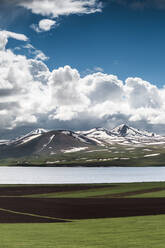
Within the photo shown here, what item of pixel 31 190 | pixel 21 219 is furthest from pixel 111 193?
pixel 21 219

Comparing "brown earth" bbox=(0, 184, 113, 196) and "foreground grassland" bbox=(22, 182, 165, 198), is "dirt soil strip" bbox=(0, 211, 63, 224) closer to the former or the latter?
"foreground grassland" bbox=(22, 182, 165, 198)

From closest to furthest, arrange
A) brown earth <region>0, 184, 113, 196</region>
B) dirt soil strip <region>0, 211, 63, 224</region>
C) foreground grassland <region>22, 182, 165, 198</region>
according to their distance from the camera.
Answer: dirt soil strip <region>0, 211, 63, 224</region> < foreground grassland <region>22, 182, 165, 198</region> < brown earth <region>0, 184, 113, 196</region>

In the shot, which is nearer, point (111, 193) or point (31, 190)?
point (111, 193)

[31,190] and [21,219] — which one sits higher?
[31,190]

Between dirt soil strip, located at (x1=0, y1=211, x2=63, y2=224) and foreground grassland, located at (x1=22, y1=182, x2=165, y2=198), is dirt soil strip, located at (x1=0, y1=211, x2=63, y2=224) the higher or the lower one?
the lower one

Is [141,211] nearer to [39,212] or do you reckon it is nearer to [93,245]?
[39,212]

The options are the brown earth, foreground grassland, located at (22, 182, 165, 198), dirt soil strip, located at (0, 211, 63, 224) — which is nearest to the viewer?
dirt soil strip, located at (0, 211, 63, 224)

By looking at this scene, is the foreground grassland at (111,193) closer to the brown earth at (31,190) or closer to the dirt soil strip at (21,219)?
the brown earth at (31,190)

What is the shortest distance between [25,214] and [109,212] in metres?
15.5

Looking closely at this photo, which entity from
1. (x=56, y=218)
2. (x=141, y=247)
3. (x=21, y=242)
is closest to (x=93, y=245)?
(x=141, y=247)

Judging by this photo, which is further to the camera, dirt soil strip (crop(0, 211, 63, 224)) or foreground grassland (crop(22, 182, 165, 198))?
foreground grassland (crop(22, 182, 165, 198))

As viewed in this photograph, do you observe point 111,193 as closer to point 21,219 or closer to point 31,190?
point 31,190

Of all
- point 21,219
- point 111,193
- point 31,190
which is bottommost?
point 21,219

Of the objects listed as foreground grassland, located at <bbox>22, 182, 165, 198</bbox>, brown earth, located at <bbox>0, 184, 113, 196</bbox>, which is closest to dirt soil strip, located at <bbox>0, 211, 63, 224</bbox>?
foreground grassland, located at <bbox>22, 182, 165, 198</bbox>
